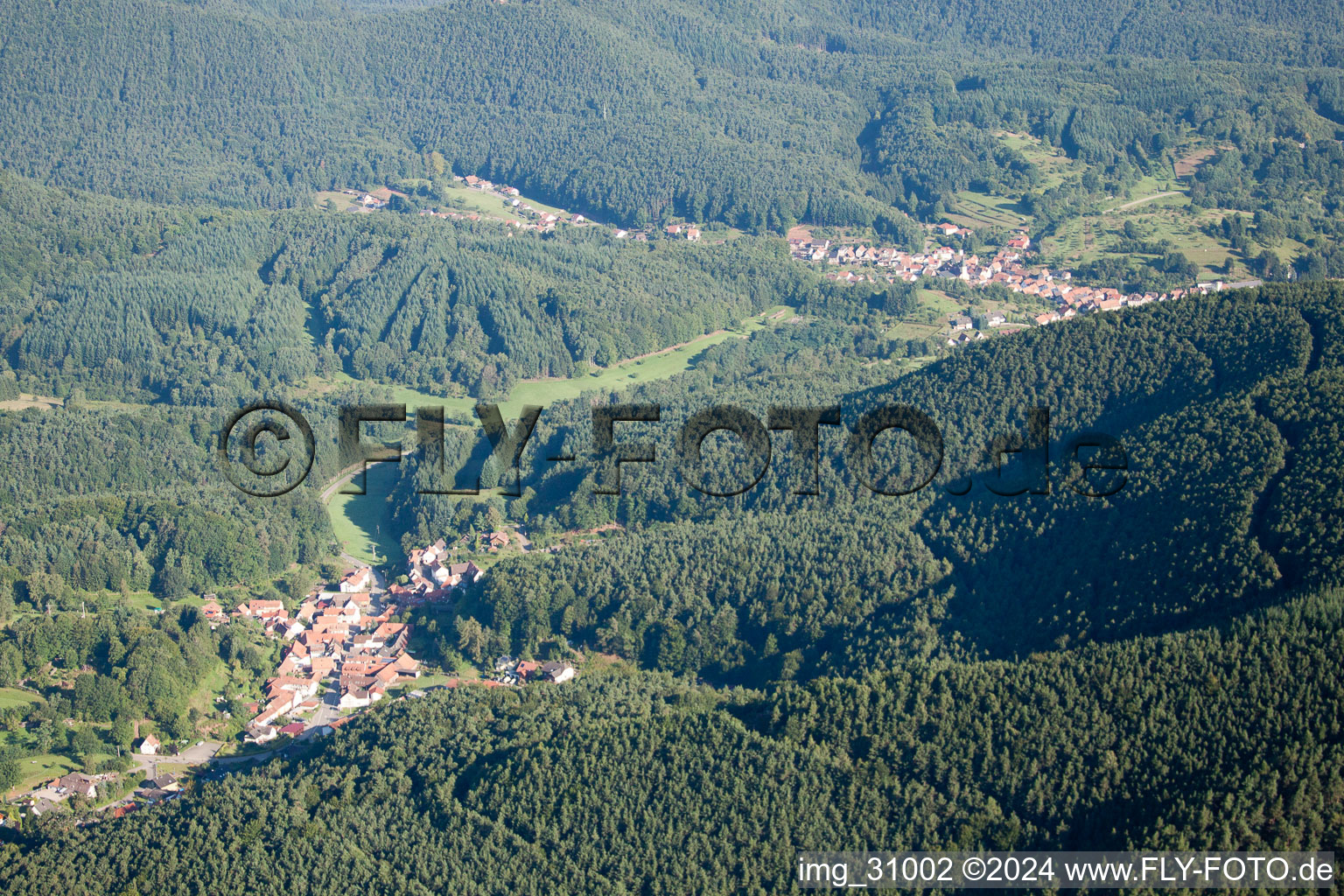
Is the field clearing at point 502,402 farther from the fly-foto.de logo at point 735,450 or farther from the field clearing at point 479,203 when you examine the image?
the field clearing at point 479,203

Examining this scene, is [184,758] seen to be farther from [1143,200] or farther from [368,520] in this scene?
[1143,200]

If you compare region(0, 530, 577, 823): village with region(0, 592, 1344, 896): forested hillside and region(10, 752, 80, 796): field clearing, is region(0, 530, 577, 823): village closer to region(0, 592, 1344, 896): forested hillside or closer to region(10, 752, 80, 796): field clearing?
region(10, 752, 80, 796): field clearing

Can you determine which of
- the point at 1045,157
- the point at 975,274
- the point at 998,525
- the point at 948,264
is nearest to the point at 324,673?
the point at 998,525

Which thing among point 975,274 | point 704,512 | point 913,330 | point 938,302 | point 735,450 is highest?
point 975,274

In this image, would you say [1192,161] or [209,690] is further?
[1192,161]

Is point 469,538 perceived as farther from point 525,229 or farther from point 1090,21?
point 1090,21

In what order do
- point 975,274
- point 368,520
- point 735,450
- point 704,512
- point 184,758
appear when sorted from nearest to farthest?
point 184,758 < point 704,512 < point 735,450 < point 368,520 < point 975,274

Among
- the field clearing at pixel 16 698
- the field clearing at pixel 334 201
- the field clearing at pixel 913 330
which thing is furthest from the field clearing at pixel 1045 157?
the field clearing at pixel 16 698

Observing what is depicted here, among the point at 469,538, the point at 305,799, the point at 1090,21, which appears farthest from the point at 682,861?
the point at 1090,21
